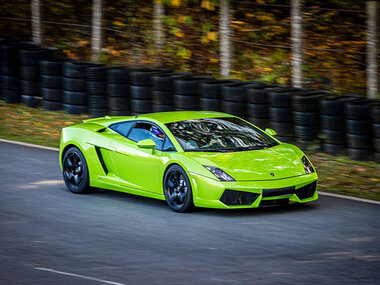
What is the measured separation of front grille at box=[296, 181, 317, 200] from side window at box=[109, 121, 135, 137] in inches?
109

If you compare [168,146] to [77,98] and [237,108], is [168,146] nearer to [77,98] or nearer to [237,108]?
Answer: [237,108]

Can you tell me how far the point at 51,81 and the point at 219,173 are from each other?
889 cm

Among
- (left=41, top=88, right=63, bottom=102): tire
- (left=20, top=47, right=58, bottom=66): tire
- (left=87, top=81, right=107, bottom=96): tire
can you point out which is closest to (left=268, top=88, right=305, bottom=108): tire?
(left=87, top=81, right=107, bottom=96): tire

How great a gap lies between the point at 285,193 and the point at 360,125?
4.34 m

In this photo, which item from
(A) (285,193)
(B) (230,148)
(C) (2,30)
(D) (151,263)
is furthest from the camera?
(C) (2,30)

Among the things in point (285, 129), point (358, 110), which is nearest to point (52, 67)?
point (285, 129)

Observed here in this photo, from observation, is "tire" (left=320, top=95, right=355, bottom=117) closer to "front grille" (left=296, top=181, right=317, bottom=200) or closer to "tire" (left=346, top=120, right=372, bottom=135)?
"tire" (left=346, top=120, right=372, bottom=135)

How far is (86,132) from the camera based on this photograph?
11.4 m

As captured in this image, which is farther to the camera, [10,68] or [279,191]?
[10,68]

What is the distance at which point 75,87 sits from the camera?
16.9 meters

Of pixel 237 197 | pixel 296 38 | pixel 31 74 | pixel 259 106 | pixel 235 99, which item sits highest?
pixel 296 38

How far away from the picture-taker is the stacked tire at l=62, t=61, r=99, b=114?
1686cm

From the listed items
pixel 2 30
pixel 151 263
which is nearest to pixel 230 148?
pixel 151 263

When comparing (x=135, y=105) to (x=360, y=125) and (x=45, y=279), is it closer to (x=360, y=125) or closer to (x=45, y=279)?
(x=360, y=125)
